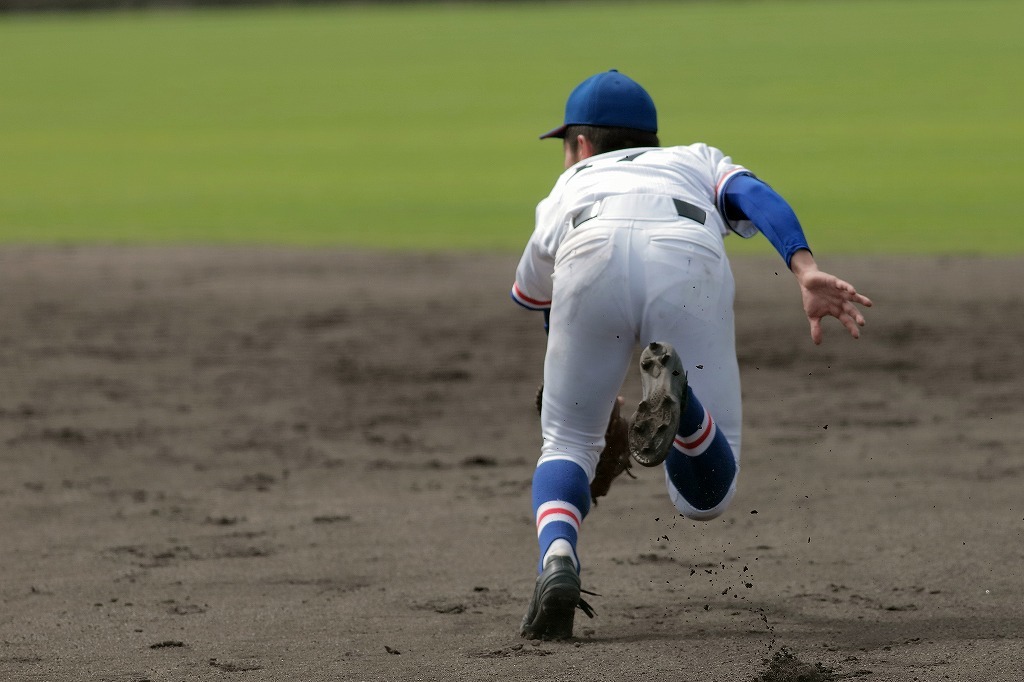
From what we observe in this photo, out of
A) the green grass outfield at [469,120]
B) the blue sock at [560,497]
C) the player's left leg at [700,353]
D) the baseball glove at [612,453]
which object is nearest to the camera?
the player's left leg at [700,353]

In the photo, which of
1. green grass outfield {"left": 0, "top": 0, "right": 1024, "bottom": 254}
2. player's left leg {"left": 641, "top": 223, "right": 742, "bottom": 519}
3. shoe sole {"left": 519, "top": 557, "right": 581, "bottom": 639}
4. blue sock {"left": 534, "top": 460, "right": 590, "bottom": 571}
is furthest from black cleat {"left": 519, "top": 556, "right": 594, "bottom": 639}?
green grass outfield {"left": 0, "top": 0, "right": 1024, "bottom": 254}

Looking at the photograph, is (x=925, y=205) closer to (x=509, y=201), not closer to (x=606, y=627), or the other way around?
(x=509, y=201)

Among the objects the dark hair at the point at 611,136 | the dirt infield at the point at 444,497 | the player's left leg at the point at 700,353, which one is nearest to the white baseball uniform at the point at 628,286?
the player's left leg at the point at 700,353

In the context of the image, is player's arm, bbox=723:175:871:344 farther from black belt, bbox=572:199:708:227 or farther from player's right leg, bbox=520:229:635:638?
player's right leg, bbox=520:229:635:638

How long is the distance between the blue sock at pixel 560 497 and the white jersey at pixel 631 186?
570 mm

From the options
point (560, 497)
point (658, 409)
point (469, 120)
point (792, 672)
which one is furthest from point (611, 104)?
point (469, 120)

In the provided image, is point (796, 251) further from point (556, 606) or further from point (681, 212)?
point (556, 606)

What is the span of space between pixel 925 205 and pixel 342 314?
6.72m

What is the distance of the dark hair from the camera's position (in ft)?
13.4

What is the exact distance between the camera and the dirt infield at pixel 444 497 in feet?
12.5

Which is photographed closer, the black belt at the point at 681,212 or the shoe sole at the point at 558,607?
the shoe sole at the point at 558,607

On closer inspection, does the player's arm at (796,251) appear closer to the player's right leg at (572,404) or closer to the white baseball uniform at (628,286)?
the white baseball uniform at (628,286)

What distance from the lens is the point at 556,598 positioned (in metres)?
3.56

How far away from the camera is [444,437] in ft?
21.9
